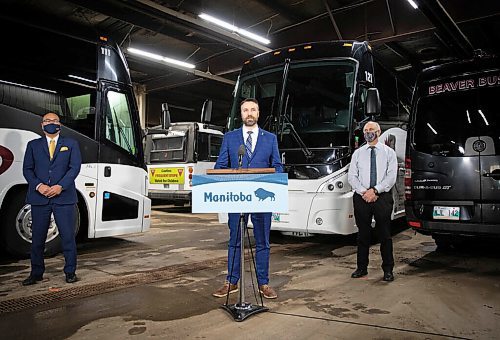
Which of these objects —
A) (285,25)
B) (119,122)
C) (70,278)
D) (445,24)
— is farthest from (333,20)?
(70,278)

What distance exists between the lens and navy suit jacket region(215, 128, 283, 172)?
381 centimetres

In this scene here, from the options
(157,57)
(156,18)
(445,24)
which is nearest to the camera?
(156,18)

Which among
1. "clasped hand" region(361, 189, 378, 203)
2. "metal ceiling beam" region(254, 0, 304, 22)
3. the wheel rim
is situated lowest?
the wheel rim

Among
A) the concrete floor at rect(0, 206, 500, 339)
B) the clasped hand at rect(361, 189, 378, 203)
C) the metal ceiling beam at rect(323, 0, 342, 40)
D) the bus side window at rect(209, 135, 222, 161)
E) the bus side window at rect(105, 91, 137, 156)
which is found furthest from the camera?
the bus side window at rect(209, 135, 222, 161)

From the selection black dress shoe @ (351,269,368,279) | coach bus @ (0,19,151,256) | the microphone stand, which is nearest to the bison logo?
the microphone stand

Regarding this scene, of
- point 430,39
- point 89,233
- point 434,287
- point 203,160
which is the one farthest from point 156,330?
point 430,39

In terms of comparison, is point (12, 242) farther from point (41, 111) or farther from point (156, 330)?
point (156, 330)

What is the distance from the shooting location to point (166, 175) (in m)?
12.5

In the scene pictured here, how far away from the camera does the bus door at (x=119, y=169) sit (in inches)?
239

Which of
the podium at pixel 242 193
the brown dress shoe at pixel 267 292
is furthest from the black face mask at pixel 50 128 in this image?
the brown dress shoe at pixel 267 292

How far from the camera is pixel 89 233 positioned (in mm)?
5992

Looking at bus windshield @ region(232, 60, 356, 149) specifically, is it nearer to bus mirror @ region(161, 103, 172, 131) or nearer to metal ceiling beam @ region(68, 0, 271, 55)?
bus mirror @ region(161, 103, 172, 131)

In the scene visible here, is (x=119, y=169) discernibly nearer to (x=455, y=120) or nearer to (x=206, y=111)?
(x=206, y=111)

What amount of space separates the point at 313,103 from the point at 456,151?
6.96 feet
